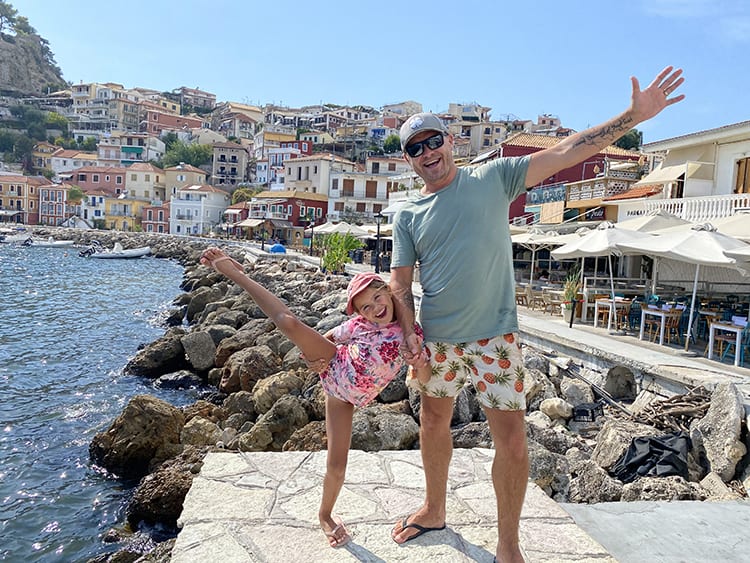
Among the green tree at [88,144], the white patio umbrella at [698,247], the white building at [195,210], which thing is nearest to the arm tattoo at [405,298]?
the white patio umbrella at [698,247]

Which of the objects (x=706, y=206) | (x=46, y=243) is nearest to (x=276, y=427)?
(x=706, y=206)

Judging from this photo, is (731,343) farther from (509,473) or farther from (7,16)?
(7,16)

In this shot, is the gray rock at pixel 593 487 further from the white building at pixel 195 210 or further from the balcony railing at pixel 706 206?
the white building at pixel 195 210

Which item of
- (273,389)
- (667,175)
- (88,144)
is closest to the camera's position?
(273,389)

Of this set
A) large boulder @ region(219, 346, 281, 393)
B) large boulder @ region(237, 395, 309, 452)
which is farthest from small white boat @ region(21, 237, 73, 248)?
large boulder @ region(237, 395, 309, 452)

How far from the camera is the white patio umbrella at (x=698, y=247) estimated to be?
828 centimetres

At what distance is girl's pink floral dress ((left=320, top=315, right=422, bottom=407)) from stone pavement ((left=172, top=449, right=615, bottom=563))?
79cm

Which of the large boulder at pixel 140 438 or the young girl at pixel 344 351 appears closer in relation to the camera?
the young girl at pixel 344 351

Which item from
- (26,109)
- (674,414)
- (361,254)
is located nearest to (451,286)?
(674,414)

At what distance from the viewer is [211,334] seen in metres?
13.0

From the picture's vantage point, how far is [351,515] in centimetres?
324

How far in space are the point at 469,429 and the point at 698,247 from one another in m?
5.27

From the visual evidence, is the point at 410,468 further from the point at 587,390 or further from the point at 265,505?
the point at 587,390

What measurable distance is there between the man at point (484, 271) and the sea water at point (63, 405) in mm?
4835
